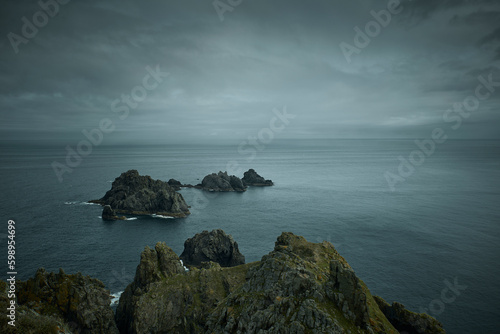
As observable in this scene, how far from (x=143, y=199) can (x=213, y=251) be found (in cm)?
6320

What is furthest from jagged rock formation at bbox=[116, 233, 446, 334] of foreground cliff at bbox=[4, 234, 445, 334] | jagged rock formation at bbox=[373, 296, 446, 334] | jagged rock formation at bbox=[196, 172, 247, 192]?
jagged rock formation at bbox=[196, 172, 247, 192]

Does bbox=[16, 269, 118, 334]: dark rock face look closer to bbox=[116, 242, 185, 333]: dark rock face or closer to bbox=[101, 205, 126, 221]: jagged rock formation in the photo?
bbox=[116, 242, 185, 333]: dark rock face

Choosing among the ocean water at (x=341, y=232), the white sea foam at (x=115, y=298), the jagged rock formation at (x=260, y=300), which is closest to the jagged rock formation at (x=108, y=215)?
the ocean water at (x=341, y=232)

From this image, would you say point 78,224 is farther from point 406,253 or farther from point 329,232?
point 406,253

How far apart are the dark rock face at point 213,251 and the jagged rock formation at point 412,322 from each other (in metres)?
42.9

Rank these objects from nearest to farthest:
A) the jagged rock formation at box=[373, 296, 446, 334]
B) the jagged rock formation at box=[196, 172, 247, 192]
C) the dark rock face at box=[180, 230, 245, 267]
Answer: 1. the jagged rock formation at box=[373, 296, 446, 334]
2. the dark rock face at box=[180, 230, 245, 267]
3. the jagged rock formation at box=[196, 172, 247, 192]

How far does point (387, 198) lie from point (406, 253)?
75831mm

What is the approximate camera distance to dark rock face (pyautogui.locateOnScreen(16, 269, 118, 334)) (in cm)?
3956

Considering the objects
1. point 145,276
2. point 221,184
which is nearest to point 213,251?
point 145,276

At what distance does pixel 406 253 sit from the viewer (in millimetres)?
82875

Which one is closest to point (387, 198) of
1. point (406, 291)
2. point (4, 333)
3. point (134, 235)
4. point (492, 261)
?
point (492, 261)

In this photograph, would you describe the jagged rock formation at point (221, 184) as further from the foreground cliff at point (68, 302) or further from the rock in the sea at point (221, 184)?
the foreground cliff at point (68, 302)

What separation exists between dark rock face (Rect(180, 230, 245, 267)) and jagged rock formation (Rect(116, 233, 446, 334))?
26346 millimetres

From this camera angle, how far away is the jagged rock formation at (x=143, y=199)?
12350cm
